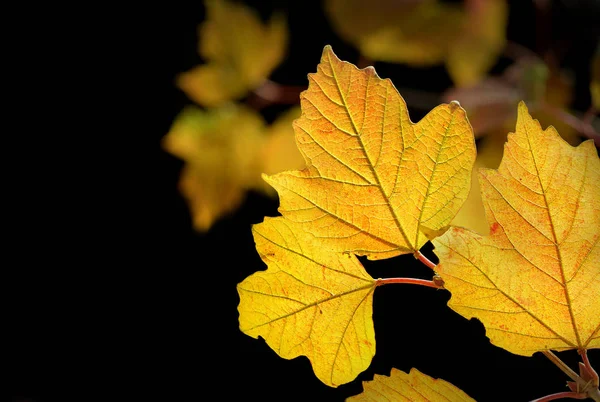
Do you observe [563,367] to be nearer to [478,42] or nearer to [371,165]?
[371,165]

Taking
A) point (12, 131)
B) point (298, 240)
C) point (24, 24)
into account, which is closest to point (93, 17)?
point (24, 24)

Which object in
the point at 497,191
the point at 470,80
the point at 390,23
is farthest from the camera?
the point at 470,80

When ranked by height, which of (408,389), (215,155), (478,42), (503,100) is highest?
(478,42)

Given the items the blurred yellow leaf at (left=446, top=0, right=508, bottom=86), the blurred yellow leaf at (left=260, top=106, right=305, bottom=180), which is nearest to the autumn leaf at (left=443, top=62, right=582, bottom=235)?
the blurred yellow leaf at (left=446, top=0, right=508, bottom=86)

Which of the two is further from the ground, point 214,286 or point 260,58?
point 260,58

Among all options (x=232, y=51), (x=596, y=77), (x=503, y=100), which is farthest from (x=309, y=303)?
(x=232, y=51)

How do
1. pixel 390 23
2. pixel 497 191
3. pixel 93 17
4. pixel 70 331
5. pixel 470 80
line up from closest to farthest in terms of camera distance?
pixel 497 191 → pixel 390 23 → pixel 470 80 → pixel 93 17 → pixel 70 331

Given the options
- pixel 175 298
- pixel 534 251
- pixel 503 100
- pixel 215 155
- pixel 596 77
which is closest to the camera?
pixel 534 251

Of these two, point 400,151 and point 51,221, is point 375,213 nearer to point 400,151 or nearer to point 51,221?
point 400,151
